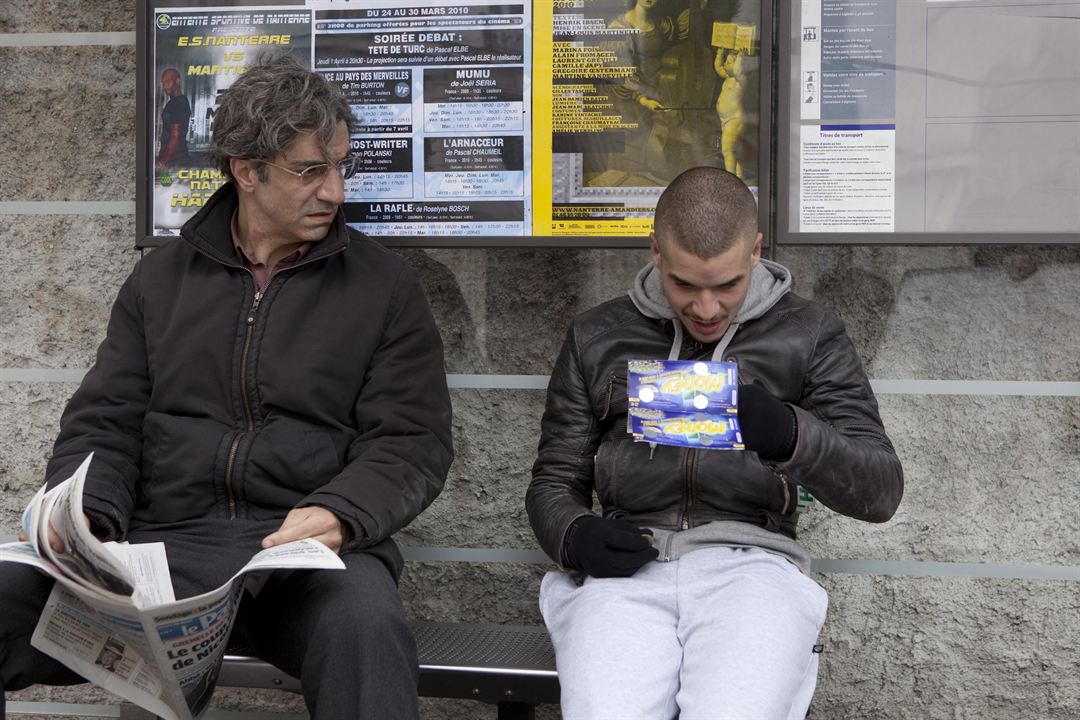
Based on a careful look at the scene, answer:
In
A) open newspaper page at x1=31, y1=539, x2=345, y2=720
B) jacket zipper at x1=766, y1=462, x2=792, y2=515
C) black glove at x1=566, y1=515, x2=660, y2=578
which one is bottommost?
open newspaper page at x1=31, y1=539, x2=345, y2=720

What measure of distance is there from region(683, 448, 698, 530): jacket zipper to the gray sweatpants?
0.34 feet

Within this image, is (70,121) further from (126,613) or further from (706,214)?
(706,214)

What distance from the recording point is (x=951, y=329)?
3436mm

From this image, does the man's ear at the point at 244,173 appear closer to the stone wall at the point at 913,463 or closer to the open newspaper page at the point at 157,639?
the stone wall at the point at 913,463

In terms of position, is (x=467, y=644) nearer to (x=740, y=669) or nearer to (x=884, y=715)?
(x=740, y=669)

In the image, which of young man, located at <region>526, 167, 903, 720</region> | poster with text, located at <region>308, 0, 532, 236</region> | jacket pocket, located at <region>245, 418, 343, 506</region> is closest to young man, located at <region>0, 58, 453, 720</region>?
jacket pocket, located at <region>245, 418, 343, 506</region>

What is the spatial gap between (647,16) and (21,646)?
7.40ft

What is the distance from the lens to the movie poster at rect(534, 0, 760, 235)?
131 inches

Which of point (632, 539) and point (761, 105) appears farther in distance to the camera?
point (761, 105)

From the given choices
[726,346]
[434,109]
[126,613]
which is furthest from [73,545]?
[434,109]

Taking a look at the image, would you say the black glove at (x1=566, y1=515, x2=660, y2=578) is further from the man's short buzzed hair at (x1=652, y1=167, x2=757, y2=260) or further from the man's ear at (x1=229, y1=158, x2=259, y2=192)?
the man's ear at (x1=229, y1=158, x2=259, y2=192)

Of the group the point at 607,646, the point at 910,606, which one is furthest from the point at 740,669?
the point at 910,606

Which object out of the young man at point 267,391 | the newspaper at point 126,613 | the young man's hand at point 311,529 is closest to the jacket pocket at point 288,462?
the young man at point 267,391

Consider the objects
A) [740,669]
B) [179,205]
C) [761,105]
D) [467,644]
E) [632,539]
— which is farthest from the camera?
[179,205]
